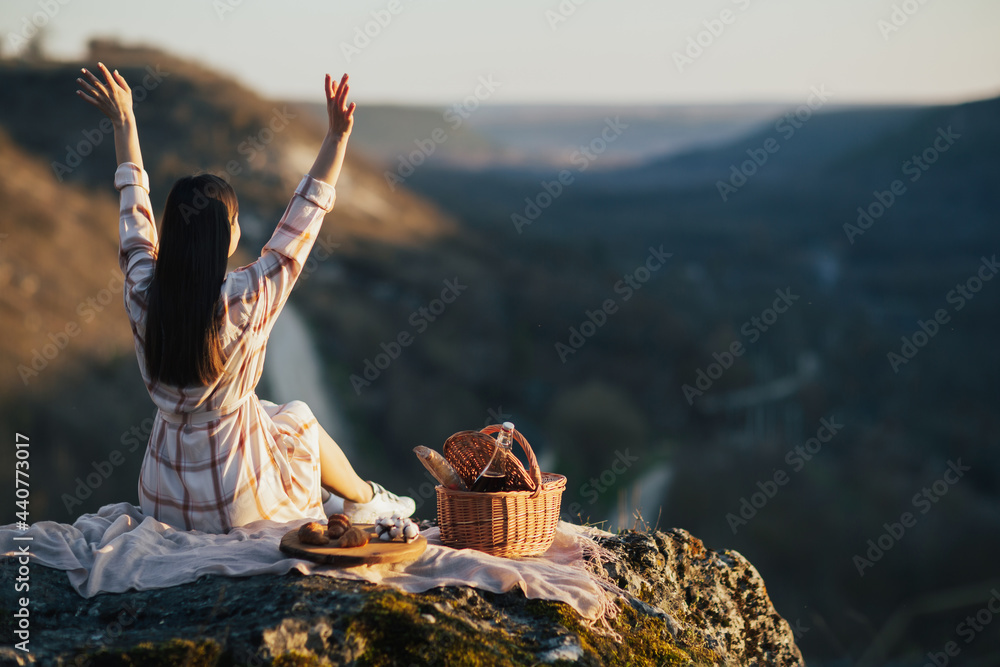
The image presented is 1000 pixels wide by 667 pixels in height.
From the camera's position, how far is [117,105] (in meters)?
3.64

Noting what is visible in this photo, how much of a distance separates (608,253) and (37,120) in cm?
4011

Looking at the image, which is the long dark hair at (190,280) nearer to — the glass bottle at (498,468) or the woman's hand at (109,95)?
the woman's hand at (109,95)

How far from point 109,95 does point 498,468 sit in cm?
230

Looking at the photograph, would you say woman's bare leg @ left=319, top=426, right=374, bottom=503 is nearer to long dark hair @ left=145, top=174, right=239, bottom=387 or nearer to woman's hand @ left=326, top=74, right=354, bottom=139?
long dark hair @ left=145, top=174, right=239, bottom=387

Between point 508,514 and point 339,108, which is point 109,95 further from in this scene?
point 508,514

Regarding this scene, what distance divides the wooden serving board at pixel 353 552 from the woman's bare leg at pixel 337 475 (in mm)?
752

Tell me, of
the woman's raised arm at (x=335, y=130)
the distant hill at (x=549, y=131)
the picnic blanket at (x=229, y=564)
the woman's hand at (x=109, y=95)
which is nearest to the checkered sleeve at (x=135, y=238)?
the woman's hand at (x=109, y=95)

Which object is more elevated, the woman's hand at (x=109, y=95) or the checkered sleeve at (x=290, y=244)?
the woman's hand at (x=109, y=95)

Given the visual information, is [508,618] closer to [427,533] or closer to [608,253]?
[427,533]

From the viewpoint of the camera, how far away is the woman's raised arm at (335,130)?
11.9 ft

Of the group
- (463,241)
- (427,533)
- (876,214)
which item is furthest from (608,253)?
(427,533)

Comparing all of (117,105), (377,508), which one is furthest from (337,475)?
(117,105)

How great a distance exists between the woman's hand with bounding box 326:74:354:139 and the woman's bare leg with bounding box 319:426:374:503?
1338 millimetres

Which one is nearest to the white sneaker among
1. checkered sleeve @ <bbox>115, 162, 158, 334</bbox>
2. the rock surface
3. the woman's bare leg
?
the woman's bare leg
